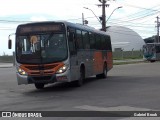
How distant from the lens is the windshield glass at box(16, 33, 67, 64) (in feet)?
57.2

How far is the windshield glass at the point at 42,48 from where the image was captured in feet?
57.2

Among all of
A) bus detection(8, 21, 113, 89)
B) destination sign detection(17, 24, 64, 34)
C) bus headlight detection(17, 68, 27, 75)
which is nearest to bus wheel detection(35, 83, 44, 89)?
bus detection(8, 21, 113, 89)

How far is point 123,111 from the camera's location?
11227mm

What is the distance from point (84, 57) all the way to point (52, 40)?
11.0 ft

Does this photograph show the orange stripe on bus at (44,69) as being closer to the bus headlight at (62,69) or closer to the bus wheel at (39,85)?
the bus headlight at (62,69)

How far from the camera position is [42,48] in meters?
17.5

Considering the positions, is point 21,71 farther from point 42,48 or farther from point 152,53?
point 152,53

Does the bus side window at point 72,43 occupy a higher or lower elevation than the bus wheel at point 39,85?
higher

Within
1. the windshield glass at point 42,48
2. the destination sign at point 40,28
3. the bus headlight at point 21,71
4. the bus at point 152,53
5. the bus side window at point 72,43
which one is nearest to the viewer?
the windshield glass at point 42,48

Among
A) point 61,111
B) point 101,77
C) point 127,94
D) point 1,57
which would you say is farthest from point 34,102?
point 1,57

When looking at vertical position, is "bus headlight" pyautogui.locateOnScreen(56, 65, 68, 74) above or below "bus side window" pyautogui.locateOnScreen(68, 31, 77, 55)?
below

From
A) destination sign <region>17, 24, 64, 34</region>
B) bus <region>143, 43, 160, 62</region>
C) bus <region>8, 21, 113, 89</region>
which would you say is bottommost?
bus <region>143, 43, 160, 62</region>

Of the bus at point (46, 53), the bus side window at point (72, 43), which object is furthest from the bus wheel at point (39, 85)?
the bus side window at point (72, 43)

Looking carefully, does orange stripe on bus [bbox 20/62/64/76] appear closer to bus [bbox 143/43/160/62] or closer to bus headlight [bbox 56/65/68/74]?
bus headlight [bbox 56/65/68/74]
